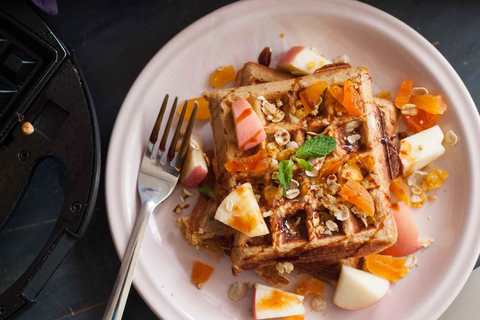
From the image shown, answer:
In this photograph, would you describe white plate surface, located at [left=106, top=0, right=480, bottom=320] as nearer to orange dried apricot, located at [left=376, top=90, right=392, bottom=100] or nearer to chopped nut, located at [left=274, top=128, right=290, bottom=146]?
orange dried apricot, located at [left=376, top=90, right=392, bottom=100]

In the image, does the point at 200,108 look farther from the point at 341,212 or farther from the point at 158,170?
the point at 341,212

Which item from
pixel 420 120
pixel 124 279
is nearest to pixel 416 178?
pixel 420 120

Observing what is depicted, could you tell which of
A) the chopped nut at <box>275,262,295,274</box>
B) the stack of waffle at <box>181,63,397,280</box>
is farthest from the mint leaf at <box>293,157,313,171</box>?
the chopped nut at <box>275,262,295,274</box>

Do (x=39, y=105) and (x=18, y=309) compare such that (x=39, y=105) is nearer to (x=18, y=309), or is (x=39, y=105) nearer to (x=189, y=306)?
(x=18, y=309)

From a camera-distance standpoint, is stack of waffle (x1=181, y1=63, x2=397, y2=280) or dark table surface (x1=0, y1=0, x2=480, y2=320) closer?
stack of waffle (x1=181, y1=63, x2=397, y2=280)

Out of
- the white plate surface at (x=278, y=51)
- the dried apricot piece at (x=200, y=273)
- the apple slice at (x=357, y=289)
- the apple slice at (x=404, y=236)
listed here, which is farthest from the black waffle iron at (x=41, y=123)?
the apple slice at (x=404, y=236)

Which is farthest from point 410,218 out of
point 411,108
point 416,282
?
point 411,108

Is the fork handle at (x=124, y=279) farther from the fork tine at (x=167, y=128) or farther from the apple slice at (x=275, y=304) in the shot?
the apple slice at (x=275, y=304)
